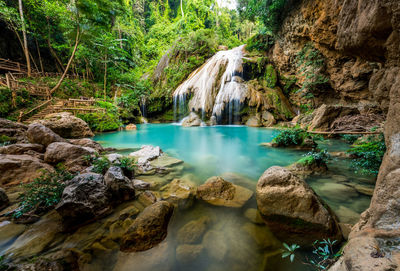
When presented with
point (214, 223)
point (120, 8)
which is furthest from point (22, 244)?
point (120, 8)

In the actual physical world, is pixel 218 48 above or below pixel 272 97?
above

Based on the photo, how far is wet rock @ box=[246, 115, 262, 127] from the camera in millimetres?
13961

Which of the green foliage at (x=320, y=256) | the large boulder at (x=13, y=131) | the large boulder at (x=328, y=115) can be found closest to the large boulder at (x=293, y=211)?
the green foliage at (x=320, y=256)

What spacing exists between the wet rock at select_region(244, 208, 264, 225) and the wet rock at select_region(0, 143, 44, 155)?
549 cm

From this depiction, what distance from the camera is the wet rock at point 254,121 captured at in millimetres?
13961

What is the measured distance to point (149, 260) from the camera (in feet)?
5.73

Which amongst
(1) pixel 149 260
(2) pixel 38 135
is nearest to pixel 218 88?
(2) pixel 38 135

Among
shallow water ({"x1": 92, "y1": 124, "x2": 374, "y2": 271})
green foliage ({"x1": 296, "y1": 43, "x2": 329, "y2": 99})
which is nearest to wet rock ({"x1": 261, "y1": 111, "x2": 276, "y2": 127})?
green foliage ({"x1": 296, "y1": 43, "x2": 329, "y2": 99})

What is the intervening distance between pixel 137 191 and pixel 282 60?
15.3 meters

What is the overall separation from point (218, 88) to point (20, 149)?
→ 14609mm

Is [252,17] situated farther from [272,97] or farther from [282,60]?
[272,97]

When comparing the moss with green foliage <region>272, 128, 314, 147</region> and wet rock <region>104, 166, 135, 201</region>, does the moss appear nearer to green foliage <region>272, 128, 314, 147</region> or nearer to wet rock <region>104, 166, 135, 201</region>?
green foliage <region>272, 128, 314, 147</region>

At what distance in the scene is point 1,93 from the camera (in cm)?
870

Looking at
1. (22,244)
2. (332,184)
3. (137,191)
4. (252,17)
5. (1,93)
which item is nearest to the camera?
(22,244)
